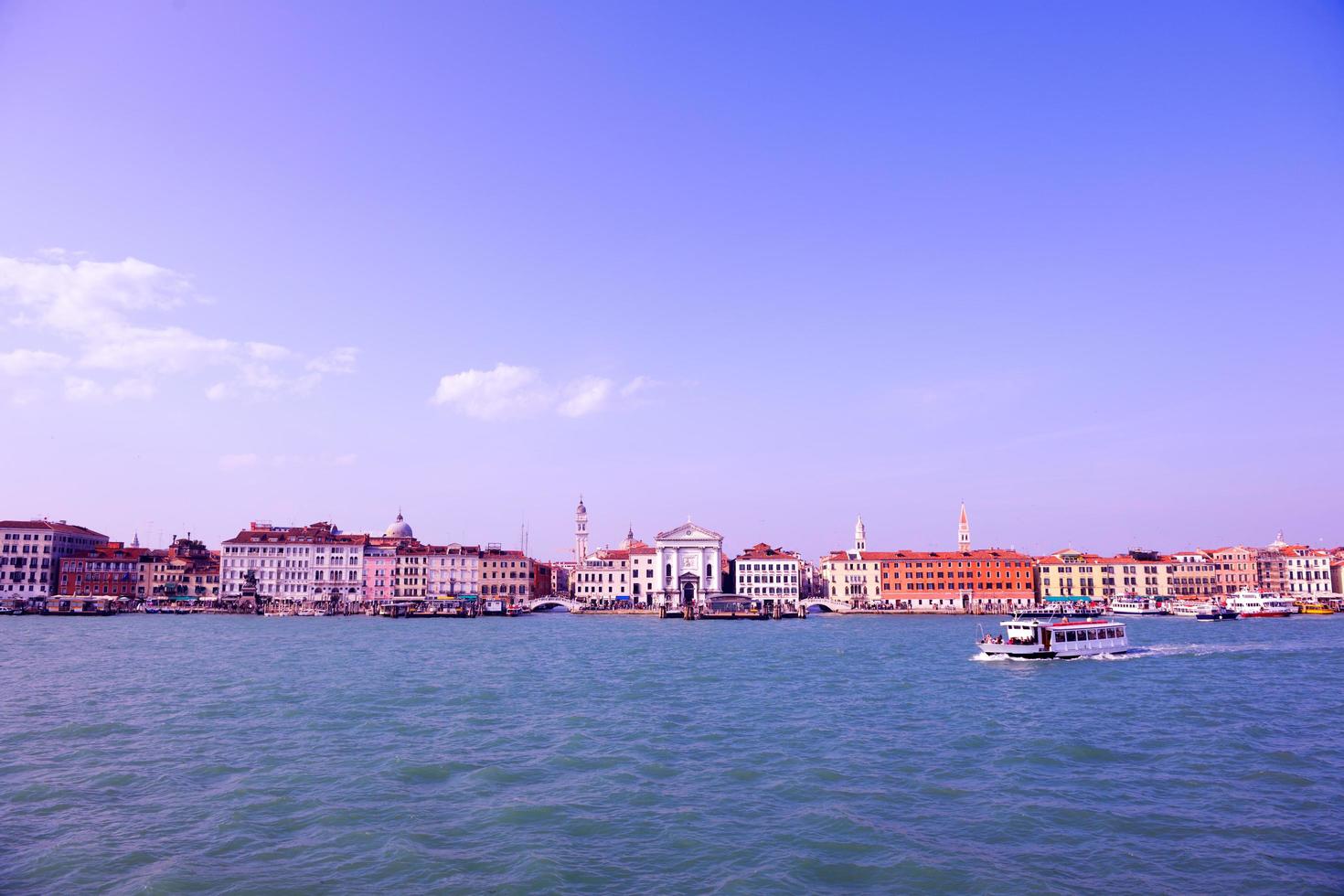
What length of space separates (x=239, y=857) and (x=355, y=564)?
93876mm

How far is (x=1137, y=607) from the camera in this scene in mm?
92750

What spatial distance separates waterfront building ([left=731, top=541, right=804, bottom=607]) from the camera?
351 feet

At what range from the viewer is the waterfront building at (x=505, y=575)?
342 ft

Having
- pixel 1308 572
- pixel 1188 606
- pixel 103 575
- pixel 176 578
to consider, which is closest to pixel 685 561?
pixel 1188 606

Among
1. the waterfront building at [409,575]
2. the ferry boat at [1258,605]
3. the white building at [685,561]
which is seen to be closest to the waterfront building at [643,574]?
the white building at [685,561]

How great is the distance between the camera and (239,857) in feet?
40.3

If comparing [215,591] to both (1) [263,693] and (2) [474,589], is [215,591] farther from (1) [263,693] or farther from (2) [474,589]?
(1) [263,693]

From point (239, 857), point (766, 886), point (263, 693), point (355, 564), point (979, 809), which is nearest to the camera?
point (766, 886)

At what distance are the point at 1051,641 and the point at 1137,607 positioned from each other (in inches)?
2408

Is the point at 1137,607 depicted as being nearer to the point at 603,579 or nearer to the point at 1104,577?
the point at 1104,577

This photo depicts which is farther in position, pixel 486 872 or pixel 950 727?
pixel 950 727

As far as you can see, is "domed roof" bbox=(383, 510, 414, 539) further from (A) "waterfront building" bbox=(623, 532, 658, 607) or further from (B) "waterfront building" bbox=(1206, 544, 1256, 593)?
(B) "waterfront building" bbox=(1206, 544, 1256, 593)

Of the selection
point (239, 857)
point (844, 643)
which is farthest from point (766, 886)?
point (844, 643)

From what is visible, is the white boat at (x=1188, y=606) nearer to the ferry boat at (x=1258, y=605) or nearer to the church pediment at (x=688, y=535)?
the ferry boat at (x=1258, y=605)
